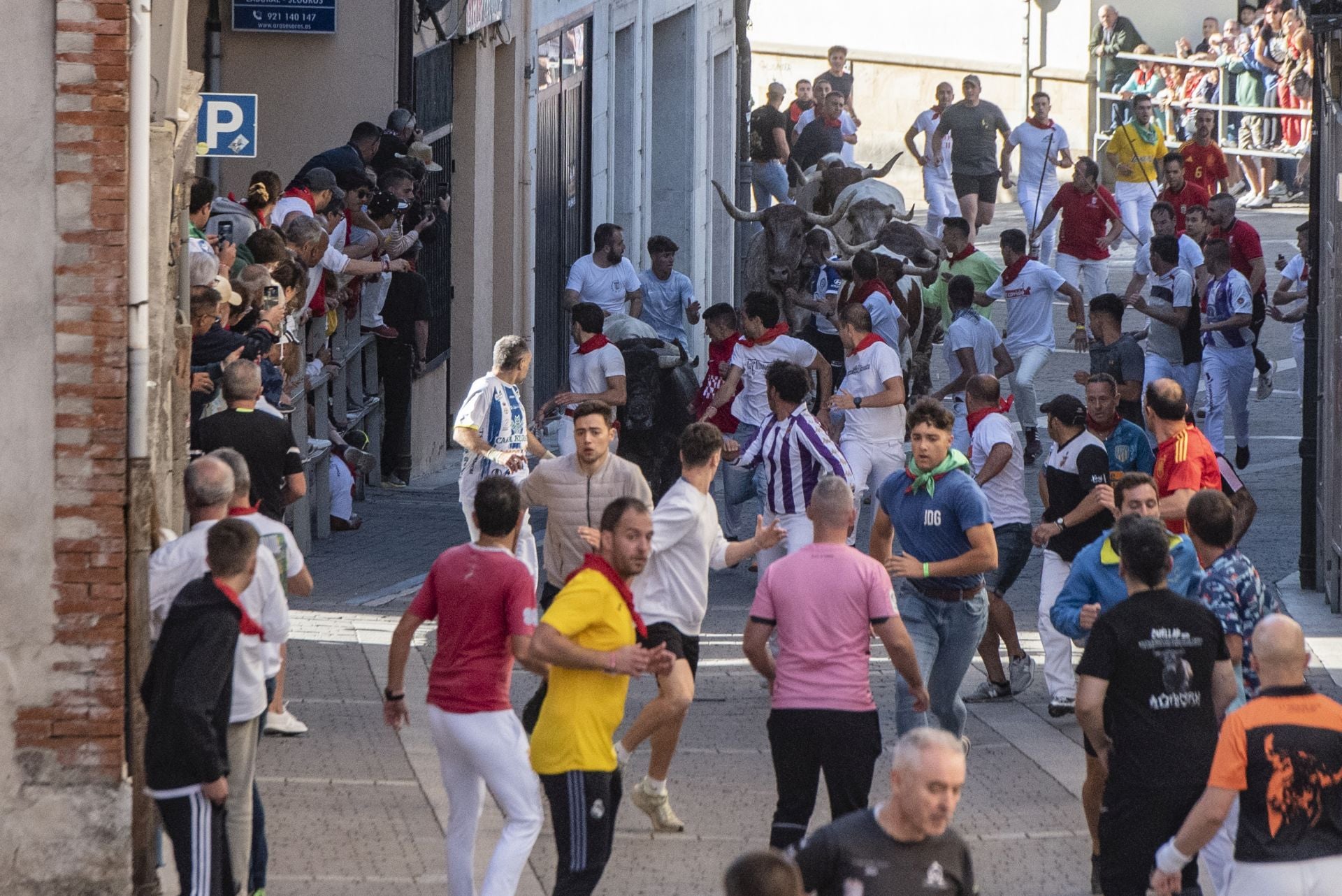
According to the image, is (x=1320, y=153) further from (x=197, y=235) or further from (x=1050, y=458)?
(x=197, y=235)

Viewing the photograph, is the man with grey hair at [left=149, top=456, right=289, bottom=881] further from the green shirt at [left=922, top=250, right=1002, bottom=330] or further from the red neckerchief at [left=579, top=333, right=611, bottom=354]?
the green shirt at [left=922, top=250, right=1002, bottom=330]

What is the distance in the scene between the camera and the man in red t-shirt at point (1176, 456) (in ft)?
34.1

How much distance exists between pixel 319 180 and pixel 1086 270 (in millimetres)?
10256

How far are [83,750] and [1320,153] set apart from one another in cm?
1007

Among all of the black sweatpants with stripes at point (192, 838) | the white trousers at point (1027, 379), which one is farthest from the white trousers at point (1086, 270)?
the black sweatpants with stripes at point (192, 838)

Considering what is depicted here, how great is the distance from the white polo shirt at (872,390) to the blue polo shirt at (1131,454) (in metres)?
2.39

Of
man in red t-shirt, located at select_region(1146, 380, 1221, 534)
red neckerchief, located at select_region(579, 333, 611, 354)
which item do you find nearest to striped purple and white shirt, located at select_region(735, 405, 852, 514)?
man in red t-shirt, located at select_region(1146, 380, 1221, 534)

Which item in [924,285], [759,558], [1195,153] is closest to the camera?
[759,558]

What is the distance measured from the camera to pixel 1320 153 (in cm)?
1532

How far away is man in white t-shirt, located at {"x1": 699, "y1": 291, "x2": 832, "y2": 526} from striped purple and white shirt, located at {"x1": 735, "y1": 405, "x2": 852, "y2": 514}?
274 cm

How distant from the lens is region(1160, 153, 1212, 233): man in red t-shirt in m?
22.4

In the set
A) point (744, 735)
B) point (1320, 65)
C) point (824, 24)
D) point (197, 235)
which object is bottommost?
point (744, 735)

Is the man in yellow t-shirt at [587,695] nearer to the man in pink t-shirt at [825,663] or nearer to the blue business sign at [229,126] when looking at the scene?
the man in pink t-shirt at [825,663]

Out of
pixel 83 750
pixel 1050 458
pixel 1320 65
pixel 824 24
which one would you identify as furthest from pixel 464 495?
pixel 824 24
